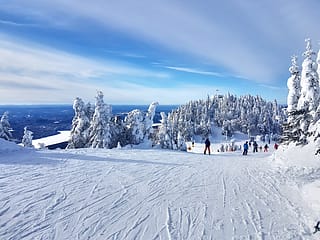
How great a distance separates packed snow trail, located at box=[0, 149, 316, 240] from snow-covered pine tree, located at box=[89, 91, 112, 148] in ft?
81.2

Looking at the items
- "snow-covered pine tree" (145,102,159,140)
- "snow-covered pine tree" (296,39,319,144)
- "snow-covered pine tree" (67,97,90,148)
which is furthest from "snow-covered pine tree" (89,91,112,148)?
"snow-covered pine tree" (296,39,319,144)

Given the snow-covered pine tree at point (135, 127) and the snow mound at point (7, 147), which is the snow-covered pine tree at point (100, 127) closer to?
the snow-covered pine tree at point (135, 127)

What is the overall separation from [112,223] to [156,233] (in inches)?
45.3

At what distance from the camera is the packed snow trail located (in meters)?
7.14

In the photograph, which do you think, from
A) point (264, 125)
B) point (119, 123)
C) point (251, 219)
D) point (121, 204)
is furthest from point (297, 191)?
point (264, 125)

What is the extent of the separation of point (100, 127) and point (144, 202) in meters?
32.0

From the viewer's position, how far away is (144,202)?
9.33 m

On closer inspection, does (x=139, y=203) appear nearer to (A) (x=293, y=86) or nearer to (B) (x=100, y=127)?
(A) (x=293, y=86)

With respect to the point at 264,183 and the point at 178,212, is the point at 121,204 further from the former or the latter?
the point at 264,183

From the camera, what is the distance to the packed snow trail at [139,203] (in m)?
7.14

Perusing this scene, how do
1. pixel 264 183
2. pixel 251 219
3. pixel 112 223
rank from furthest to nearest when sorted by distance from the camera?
pixel 264 183 < pixel 251 219 < pixel 112 223

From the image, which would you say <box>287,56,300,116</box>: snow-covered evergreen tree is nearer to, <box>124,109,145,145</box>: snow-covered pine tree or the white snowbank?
the white snowbank

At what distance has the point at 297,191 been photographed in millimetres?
12242

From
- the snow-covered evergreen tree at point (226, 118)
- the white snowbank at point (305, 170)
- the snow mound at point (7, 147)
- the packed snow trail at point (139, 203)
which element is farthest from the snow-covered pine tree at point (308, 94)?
the snow-covered evergreen tree at point (226, 118)
